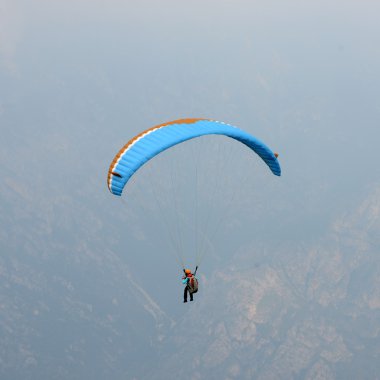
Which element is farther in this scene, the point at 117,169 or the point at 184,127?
the point at 184,127

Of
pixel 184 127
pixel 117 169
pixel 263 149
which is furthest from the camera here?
pixel 263 149

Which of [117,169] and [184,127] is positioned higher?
[184,127]

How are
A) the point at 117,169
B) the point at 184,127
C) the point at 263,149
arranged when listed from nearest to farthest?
the point at 117,169, the point at 184,127, the point at 263,149

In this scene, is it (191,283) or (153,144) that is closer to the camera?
(153,144)

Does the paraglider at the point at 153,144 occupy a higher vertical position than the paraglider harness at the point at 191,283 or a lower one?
higher

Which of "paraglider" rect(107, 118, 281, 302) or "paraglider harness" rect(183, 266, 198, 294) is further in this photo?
"paraglider harness" rect(183, 266, 198, 294)

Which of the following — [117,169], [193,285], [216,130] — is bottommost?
[193,285]

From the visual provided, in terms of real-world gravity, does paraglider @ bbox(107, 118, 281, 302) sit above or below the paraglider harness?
above

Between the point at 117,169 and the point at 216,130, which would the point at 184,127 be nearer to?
the point at 216,130

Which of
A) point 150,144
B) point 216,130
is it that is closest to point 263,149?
point 216,130

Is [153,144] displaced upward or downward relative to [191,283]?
upward

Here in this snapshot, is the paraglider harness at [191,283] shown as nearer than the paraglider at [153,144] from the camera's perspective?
No
